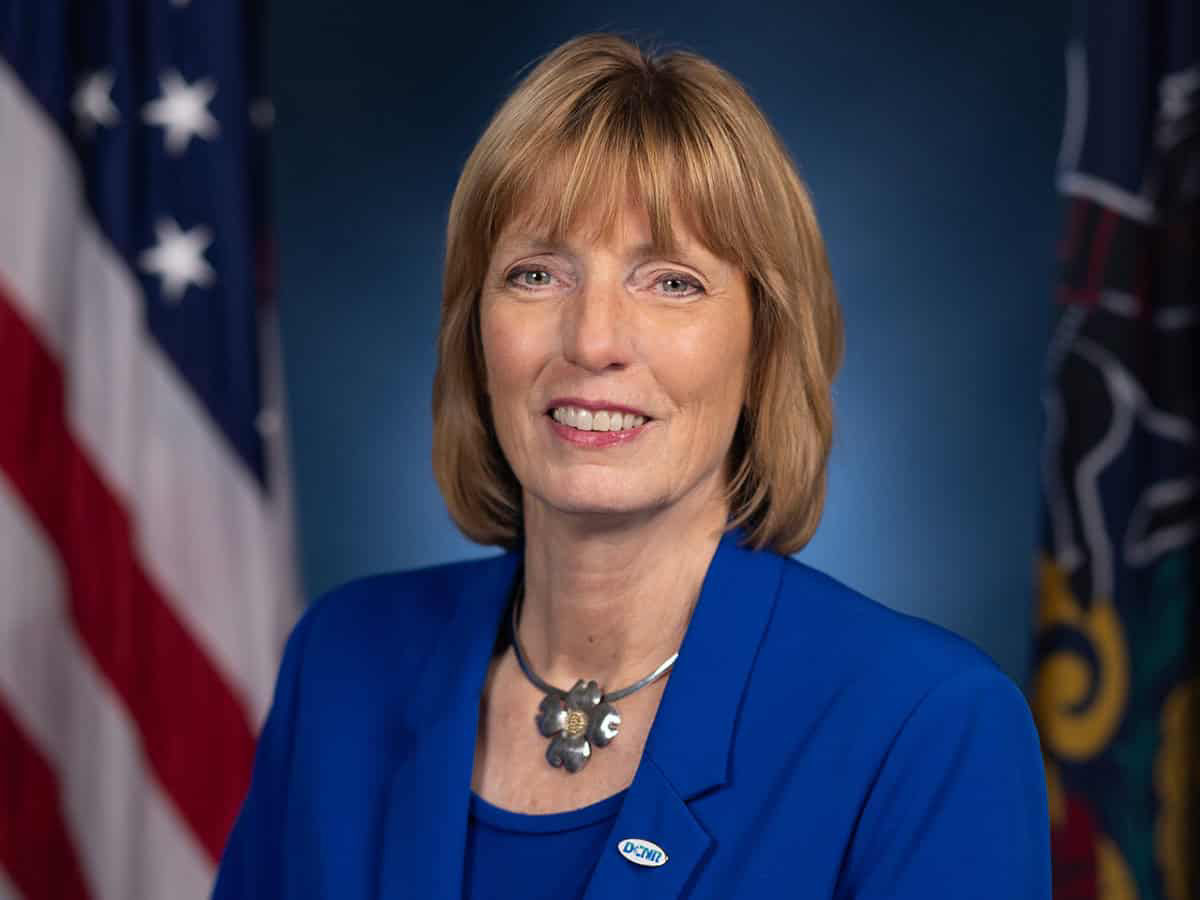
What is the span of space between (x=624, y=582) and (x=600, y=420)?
225 mm

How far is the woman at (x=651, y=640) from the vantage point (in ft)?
Answer: 5.03

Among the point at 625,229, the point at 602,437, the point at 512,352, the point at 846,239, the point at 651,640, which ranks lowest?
the point at 651,640

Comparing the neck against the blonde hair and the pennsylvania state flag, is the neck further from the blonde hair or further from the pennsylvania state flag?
the pennsylvania state flag

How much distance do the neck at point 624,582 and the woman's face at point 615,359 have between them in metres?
0.05

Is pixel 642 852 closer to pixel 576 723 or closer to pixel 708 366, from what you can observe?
pixel 576 723

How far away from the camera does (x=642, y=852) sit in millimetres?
1576

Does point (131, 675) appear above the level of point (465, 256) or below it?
below

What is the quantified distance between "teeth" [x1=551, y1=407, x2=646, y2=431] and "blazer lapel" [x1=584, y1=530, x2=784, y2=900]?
211 mm

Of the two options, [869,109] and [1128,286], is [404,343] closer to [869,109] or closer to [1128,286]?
[869,109]

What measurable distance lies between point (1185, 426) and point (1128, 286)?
31 centimetres

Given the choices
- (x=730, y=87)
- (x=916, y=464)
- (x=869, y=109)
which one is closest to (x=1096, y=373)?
(x=916, y=464)

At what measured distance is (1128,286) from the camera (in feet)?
9.68

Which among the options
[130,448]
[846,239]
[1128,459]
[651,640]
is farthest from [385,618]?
[846,239]

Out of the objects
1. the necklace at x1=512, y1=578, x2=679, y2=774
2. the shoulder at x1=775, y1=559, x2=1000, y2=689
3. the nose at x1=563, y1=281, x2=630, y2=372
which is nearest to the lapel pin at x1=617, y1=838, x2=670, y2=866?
the necklace at x1=512, y1=578, x2=679, y2=774
